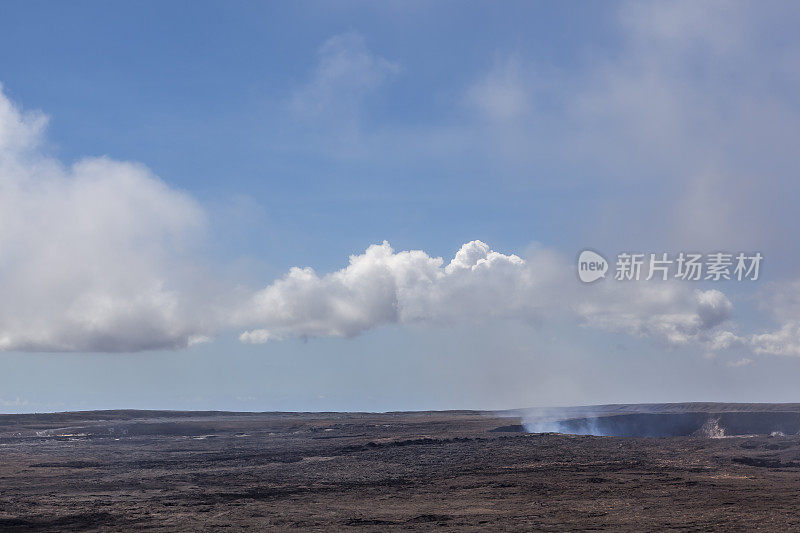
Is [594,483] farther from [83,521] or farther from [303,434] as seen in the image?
[303,434]

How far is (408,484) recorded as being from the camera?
108 ft

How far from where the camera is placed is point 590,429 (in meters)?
81.4

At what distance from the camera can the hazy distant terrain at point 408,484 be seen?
2398 centimetres

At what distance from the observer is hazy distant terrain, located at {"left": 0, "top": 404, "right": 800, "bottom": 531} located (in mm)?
23984

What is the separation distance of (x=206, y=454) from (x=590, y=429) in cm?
4852

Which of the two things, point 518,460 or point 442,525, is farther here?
point 518,460

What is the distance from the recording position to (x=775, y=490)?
28953 millimetres

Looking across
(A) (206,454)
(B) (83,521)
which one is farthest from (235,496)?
(A) (206,454)

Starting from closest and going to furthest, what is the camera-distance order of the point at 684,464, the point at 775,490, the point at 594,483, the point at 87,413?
the point at 775,490 → the point at 594,483 → the point at 684,464 → the point at 87,413

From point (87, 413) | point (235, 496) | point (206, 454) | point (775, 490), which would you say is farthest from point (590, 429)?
point (87, 413)

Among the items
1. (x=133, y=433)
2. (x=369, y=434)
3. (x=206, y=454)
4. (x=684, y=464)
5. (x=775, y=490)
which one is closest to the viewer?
(x=775, y=490)

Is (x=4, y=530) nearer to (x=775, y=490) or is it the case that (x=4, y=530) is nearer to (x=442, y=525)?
(x=442, y=525)

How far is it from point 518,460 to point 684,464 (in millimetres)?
9261

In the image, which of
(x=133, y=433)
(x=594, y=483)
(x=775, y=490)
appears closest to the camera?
(x=775, y=490)
